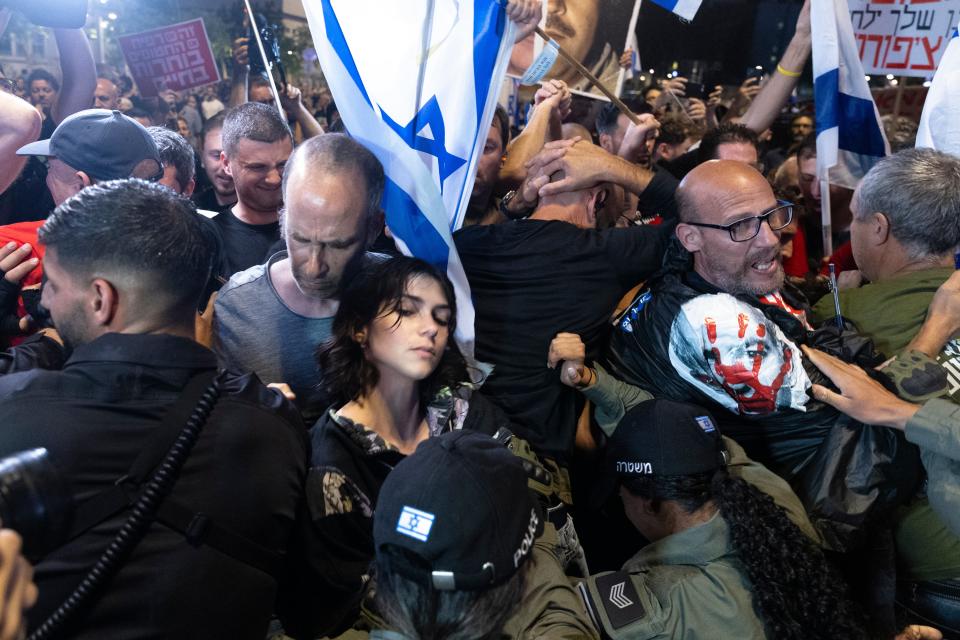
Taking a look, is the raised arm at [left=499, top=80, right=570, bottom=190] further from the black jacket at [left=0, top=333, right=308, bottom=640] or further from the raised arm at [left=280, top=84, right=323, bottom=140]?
the black jacket at [left=0, top=333, right=308, bottom=640]

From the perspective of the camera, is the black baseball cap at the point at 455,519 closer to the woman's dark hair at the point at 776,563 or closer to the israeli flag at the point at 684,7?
the woman's dark hair at the point at 776,563

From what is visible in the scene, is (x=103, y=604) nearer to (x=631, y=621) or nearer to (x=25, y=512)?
(x=25, y=512)

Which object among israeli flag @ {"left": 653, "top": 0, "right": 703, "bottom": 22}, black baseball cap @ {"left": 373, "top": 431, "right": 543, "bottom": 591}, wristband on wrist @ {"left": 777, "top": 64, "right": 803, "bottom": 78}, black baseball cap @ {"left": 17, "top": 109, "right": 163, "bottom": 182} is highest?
israeli flag @ {"left": 653, "top": 0, "right": 703, "bottom": 22}

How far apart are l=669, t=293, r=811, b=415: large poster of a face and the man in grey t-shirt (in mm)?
1174

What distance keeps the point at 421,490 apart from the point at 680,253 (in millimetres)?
1727

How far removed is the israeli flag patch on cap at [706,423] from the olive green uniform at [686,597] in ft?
1.04

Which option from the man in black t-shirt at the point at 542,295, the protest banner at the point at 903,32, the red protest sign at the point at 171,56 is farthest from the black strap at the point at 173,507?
the red protest sign at the point at 171,56

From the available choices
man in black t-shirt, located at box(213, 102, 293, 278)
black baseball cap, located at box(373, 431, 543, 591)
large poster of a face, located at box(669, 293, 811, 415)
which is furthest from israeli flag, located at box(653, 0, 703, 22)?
black baseball cap, located at box(373, 431, 543, 591)

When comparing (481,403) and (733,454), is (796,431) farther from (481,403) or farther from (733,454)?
(481,403)

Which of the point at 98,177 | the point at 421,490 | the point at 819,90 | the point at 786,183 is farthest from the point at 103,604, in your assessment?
the point at 786,183

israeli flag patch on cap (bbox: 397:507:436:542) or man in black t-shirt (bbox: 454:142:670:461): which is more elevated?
israeli flag patch on cap (bbox: 397:507:436:542)

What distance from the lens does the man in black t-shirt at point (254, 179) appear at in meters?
3.59

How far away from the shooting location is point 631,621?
200cm

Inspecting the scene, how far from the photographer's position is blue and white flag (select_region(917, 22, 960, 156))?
369cm
